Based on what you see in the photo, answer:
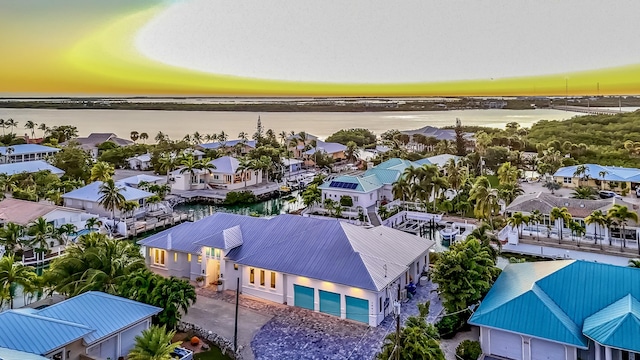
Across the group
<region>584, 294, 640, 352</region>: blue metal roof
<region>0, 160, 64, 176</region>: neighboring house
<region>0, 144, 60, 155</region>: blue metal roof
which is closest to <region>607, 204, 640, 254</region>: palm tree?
<region>584, 294, 640, 352</region>: blue metal roof

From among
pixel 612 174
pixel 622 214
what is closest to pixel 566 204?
pixel 622 214

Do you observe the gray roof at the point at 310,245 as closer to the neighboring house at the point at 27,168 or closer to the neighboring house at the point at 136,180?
the neighboring house at the point at 136,180

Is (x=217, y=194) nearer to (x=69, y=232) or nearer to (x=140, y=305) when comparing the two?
(x=69, y=232)

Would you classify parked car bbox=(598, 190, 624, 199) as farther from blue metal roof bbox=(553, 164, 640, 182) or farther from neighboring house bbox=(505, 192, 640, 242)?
neighboring house bbox=(505, 192, 640, 242)

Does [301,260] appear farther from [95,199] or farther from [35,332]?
[95,199]

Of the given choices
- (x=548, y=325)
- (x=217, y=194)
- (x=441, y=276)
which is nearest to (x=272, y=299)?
(x=441, y=276)
